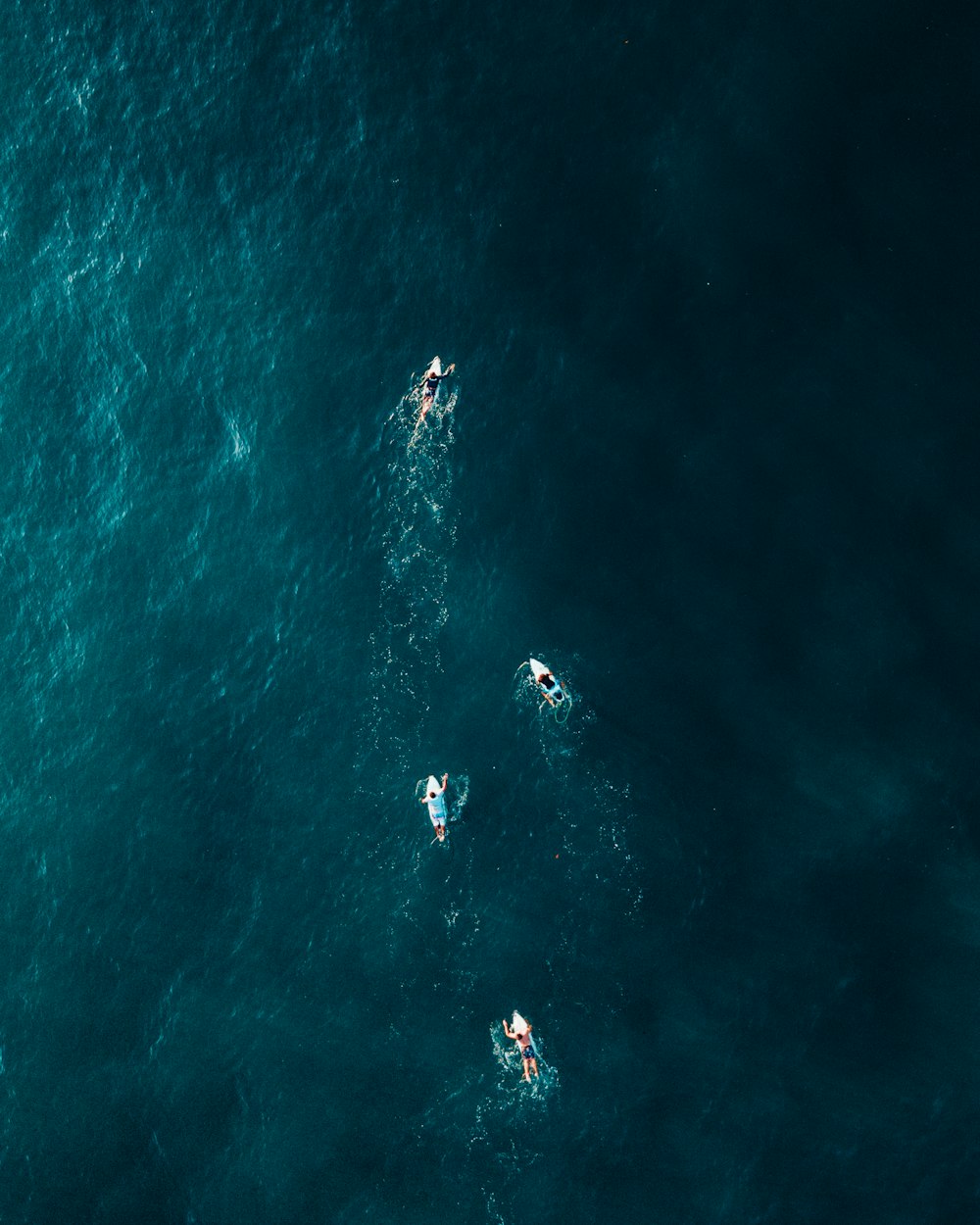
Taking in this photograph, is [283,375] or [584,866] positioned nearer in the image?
[584,866]

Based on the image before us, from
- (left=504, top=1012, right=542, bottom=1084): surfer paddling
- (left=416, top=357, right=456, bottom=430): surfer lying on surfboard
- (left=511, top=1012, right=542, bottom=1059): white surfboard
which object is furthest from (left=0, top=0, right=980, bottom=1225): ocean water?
(left=504, top=1012, right=542, bottom=1084): surfer paddling

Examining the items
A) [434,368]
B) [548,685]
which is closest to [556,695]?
[548,685]

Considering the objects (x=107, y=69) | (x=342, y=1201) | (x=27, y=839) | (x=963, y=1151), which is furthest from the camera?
(x=107, y=69)

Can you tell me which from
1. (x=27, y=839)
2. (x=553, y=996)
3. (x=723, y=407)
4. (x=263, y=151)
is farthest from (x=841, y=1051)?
(x=263, y=151)

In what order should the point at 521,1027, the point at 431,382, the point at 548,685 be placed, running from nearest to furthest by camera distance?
the point at 521,1027
the point at 548,685
the point at 431,382

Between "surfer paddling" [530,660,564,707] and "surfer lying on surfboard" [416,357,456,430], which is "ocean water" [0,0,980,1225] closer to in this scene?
"surfer lying on surfboard" [416,357,456,430]

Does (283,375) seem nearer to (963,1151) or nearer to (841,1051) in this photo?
(841,1051)

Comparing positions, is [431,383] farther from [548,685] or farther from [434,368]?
[548,685]
